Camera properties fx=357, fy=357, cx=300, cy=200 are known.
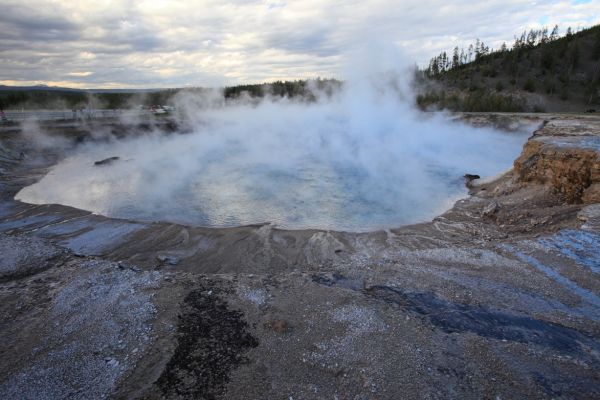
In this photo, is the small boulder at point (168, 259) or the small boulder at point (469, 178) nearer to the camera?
the small boulder at point (168, 259)

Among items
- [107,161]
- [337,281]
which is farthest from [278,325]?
[107,161]

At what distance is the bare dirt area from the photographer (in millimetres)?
3119

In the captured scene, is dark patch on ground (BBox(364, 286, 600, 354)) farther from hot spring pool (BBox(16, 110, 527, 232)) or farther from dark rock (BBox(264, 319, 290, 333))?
hot spring pool (BBox(16, 110, 527, 232))

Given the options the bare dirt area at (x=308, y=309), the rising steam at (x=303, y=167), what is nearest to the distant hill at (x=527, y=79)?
the rising steam at (x=303, y=167)

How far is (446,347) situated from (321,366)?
1.24m

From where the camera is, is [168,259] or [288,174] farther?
[288,174]

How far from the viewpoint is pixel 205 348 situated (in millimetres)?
3531

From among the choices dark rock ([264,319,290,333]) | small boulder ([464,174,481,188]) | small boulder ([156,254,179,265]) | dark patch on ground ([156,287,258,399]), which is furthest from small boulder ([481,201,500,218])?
small boulder ([156,254,179,265])

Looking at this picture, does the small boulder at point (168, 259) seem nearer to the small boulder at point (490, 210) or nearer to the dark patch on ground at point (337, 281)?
the dark patch on ground at point (337, 281)

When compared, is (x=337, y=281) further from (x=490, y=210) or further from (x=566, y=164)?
(x=566, y=164)

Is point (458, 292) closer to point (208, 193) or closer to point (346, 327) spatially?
point (346, 327)

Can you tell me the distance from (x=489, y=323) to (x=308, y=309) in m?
1.95

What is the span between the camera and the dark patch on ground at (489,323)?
11.7 ft

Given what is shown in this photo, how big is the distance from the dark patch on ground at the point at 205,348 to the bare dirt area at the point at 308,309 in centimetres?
2
